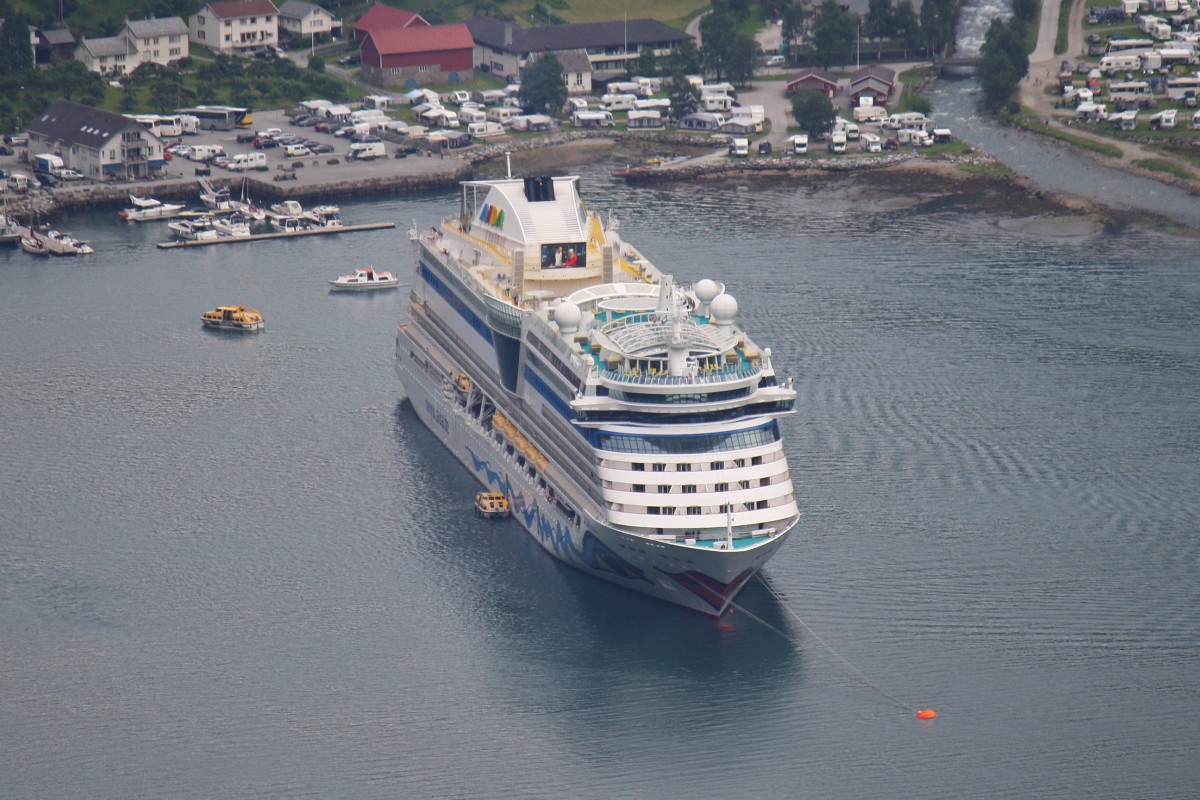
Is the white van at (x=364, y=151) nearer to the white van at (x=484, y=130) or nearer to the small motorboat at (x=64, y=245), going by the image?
the white van at (x=484, y=130)

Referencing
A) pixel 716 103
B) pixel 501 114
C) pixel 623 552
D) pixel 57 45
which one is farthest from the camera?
pixel 716 103

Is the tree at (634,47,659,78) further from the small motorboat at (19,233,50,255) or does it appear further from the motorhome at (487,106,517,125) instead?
the small motorboat at (19,233,50,255)

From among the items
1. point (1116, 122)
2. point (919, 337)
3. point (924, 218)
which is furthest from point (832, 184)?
point (919, 337)

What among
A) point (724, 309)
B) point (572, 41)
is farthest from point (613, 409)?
point (572, 41)

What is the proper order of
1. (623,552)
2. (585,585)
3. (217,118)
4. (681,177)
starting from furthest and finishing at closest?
(217,118)
(681,177)
(585,585)
(623,552)

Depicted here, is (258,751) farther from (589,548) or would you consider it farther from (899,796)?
(899,796)

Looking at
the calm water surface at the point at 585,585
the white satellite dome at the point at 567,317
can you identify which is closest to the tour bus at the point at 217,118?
the calm water surface at the point at 585,585

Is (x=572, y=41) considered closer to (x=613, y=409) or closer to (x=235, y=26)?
(x=235, y=26)
